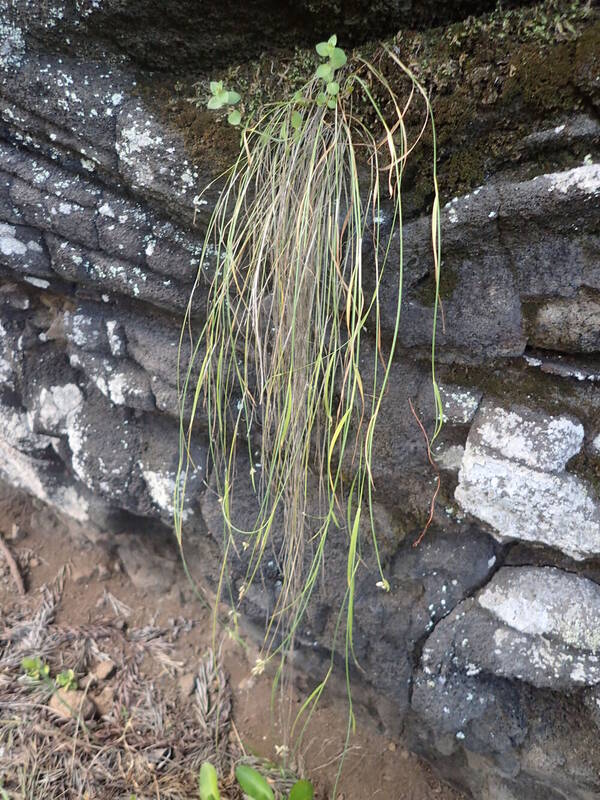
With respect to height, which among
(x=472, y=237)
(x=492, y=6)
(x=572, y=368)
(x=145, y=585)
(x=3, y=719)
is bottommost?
(x=3, y=719)

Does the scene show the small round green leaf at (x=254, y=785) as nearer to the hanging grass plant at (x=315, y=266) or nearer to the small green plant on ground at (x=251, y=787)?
the small green plant on ground at (x=251, y=787)

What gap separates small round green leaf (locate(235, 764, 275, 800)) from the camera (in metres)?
1.47

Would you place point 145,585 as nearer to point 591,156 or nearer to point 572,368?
point 572,368

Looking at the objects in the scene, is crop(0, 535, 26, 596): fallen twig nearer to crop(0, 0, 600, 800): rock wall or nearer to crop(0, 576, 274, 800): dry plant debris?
crop(0, 576, 274, 800): dry plant debris

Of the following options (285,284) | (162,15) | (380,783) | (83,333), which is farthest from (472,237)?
(380,783)

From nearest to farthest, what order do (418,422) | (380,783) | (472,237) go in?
(472,237), (418,422), (380,783)

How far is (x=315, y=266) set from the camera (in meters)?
1.30

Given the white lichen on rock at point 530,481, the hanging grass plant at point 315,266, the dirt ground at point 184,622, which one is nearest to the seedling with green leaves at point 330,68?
the hanging grass plant at point 315,266

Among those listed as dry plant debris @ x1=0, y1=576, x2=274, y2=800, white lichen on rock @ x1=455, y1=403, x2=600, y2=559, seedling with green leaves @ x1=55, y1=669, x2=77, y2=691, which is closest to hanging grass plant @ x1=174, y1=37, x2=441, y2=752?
white lichen on rock @ x1=455, y1=403, x2=600, y2=559

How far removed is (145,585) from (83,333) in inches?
32.2

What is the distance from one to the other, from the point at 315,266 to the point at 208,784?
3.70ft

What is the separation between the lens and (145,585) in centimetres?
208

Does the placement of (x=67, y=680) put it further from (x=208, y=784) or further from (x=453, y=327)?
(x=453, y=327)

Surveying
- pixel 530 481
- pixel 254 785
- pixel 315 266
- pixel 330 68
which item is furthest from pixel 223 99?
pixel 254 785
